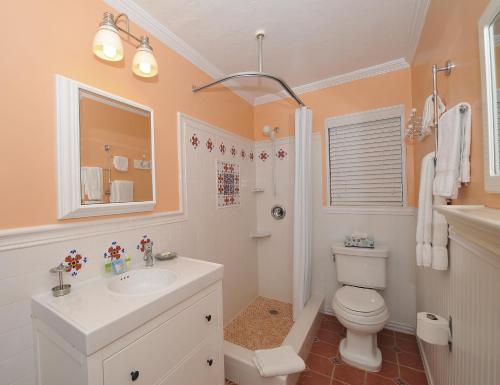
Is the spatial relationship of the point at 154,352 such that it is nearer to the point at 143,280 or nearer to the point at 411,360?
the point at 143,280

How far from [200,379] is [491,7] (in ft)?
6.27

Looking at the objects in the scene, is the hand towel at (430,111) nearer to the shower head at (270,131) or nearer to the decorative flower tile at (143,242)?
the shower head at (270,131)

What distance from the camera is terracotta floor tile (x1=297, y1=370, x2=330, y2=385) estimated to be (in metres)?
1.54

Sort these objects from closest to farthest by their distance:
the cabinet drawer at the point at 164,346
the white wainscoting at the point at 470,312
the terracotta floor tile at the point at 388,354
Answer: the white wainscoting at the point at 470,312
the cabinet drawer at the point at 164,346
the terracotta floor tile at the point at 388,354

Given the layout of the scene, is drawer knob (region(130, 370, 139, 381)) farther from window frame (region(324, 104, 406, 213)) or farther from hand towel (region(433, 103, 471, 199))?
window frame (region(324, 104, 406, 213))

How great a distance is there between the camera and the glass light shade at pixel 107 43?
1.04 metres

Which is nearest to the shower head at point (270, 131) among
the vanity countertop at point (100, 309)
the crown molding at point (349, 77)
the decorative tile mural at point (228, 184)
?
the crown molding at point (349, 77)

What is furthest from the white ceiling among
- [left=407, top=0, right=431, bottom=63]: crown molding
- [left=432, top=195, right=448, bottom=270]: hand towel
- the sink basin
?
the sink basin

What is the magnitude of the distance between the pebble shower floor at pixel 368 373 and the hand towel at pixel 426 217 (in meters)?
1.03

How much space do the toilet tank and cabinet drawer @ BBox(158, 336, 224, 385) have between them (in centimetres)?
128

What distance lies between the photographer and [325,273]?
235cm

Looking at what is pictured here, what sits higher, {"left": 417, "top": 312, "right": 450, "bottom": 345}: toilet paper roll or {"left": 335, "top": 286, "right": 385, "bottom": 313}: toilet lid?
{"left": 417, "top": 312, "right": 450, "bottom": 345}: toilet paper roll

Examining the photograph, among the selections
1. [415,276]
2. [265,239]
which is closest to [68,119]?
[265,239]

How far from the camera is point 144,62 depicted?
1.22 metres
